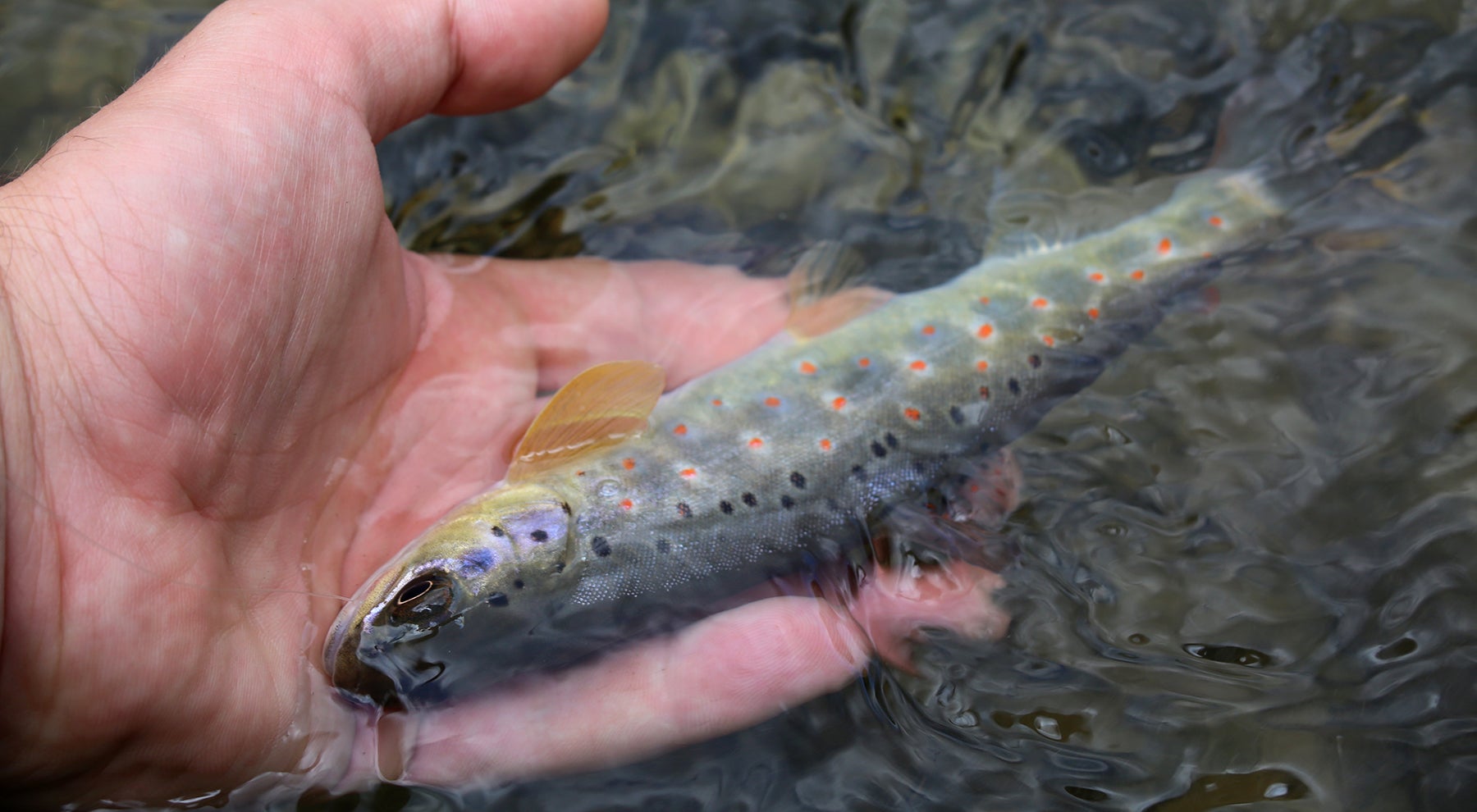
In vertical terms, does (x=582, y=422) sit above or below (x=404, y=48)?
below

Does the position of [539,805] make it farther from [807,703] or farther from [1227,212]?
[1227,212]

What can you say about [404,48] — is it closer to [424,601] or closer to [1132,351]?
[424,601]

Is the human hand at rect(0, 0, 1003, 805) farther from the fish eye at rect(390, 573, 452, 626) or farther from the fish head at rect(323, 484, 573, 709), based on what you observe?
the fish eye at rect(390, 573, 452, 626)

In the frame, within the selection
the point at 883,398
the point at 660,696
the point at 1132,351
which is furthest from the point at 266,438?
the point at 1132,351

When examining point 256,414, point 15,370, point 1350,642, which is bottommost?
point 1350,642

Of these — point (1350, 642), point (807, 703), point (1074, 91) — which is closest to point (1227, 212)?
point (1074, 91)

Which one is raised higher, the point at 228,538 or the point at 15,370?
the point at 15,370

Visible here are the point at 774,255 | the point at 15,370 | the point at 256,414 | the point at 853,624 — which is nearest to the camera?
the point at 15,370
